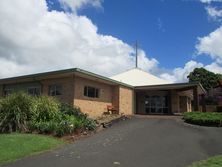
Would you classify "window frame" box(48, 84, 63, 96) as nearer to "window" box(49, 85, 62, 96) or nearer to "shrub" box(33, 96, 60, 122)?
"window" box(49, 85, 62, 96)

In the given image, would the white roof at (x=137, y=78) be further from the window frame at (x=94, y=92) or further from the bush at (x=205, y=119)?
the bush at (x=205, y=119)

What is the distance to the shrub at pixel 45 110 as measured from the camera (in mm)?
16484

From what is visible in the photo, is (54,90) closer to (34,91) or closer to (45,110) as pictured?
(34,91)

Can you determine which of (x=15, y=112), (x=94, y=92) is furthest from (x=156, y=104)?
(x=15, y=112)

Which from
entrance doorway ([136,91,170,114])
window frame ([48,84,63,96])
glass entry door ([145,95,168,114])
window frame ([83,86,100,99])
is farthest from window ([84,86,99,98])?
glass entry door ([145,95,168,114])

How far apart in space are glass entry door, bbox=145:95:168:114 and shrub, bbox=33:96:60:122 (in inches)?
589

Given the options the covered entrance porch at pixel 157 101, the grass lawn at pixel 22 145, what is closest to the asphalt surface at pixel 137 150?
the grass lawn at pixel 22 145

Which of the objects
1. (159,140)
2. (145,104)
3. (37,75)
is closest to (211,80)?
(145,104)

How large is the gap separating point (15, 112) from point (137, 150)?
763cm

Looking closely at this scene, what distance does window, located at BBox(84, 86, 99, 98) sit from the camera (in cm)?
2192

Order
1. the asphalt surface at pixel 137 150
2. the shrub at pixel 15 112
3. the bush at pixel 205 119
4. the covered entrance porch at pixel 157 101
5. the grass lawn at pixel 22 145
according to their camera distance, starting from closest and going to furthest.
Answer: the asphalt surface at pixel 137 150 → the grass lawn at pixel 22 145 → the shrub at pixel 15 112 → the bush at pixel 205 119 → the covered entrance porch at pixel 157 101

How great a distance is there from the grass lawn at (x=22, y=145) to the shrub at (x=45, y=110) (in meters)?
3.15

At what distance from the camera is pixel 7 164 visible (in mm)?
9258

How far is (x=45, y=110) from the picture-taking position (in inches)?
659
